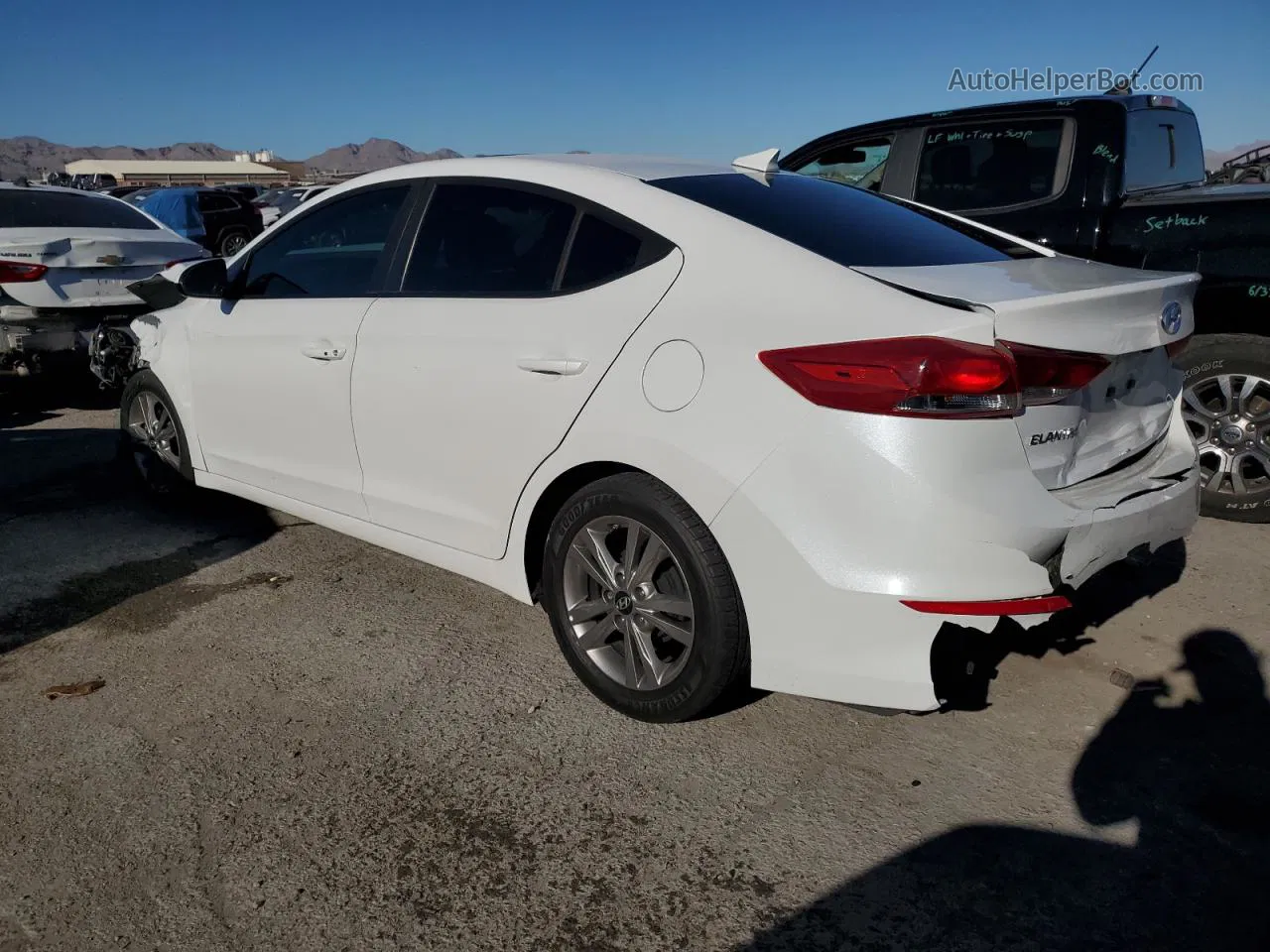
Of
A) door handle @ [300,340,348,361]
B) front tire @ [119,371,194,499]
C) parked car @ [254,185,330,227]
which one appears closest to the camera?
door handle @ [300,340,348,361]

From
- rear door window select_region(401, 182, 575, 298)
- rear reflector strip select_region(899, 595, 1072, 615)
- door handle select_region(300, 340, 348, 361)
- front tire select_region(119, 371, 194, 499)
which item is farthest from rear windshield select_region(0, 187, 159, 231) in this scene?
rear reflector strip select_region(899, 595, 1072, 615)

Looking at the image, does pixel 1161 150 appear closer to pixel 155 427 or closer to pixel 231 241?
pixel 155 427

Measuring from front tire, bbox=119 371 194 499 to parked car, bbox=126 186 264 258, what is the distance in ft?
54.7

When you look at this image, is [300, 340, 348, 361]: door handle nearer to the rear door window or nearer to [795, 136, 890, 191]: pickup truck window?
the rear door window

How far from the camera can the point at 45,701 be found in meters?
3.23

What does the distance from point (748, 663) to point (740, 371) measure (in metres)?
0.83

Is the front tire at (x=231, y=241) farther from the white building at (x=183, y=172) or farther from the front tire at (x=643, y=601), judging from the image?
the white building at (x=183, y=172)

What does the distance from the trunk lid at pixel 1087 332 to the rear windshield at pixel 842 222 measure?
0.42ft

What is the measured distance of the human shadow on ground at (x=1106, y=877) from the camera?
2203 mm

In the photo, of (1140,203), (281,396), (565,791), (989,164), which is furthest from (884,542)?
(989,164)

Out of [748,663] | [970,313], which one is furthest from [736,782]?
[970,313]

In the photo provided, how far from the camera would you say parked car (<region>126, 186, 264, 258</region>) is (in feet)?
67.8

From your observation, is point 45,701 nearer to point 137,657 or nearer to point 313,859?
point 137,657

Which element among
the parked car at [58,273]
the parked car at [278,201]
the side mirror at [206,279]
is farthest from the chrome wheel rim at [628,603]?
the parked car at [278,201]
